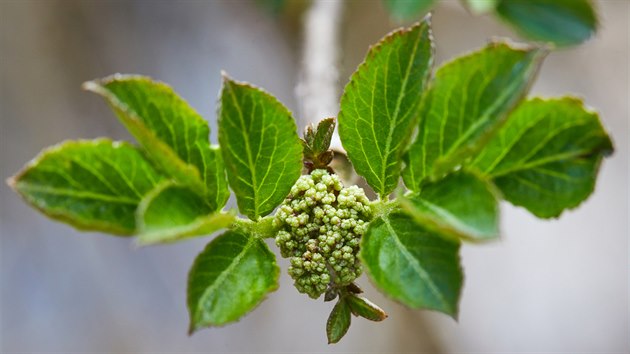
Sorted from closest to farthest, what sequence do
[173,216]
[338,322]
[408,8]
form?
[173,216] → [338,322] → [408,8]

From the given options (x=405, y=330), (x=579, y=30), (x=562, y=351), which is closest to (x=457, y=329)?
(x=405, y=330)

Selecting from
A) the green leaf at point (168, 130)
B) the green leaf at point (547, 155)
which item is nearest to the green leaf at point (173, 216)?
the green leaf at point (168, 130)

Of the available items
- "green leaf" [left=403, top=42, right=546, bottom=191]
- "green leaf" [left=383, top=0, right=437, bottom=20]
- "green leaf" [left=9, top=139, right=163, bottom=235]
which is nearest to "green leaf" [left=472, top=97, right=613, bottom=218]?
"green leaf" [left=403, top=42, right=546, bottom=191]

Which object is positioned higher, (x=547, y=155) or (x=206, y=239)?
(x=206, y=239)

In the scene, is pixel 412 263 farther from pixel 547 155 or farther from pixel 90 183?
pixel 90 183

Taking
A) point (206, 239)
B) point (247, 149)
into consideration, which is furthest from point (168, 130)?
point (206, 239)

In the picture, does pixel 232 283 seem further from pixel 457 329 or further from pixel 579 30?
pixel 457 329
